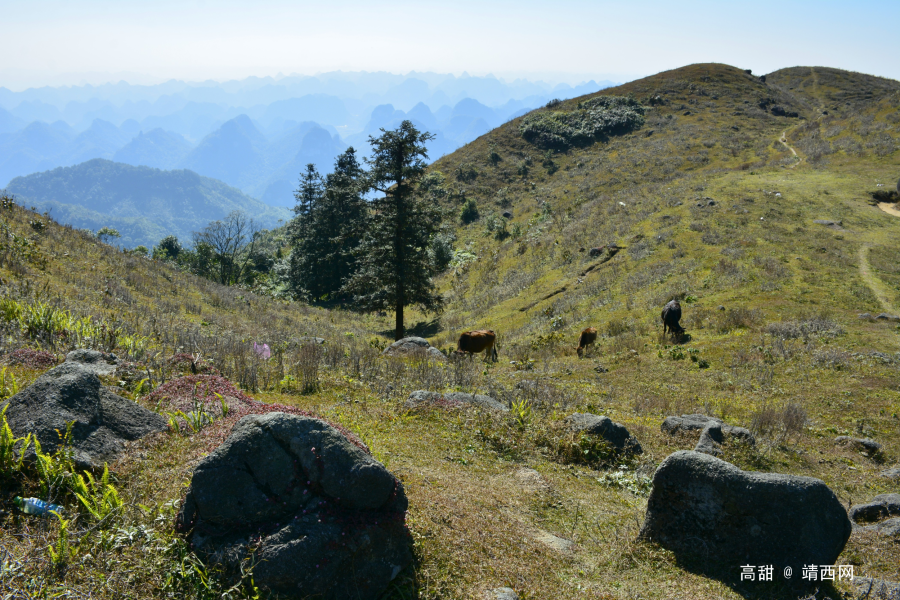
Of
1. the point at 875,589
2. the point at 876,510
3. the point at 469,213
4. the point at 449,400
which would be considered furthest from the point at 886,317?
the point at 469,213

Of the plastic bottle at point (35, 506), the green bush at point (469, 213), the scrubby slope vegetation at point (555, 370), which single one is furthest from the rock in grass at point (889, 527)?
the green bush at point (469, 213)

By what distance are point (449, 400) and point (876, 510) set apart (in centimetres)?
794

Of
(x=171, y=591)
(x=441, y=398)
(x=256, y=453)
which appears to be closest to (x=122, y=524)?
(x=171, y=591)

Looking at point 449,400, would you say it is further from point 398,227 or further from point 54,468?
point 398,227

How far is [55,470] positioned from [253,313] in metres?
20.4

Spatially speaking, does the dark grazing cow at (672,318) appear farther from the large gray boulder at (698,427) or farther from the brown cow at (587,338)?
the large gray boulder at (698,427)

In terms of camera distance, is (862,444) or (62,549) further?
(862,444)

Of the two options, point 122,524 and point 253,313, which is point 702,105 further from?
point 122,524

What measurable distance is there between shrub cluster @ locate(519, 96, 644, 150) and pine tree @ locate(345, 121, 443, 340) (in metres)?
56.6

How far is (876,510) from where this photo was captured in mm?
7820

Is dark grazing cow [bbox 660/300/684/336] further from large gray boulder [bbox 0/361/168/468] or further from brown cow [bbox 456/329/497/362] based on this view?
large gray boulder [bbox 0/361/168/468]

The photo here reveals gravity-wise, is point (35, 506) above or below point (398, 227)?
below

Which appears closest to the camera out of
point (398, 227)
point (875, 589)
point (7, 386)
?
point (875, 589)

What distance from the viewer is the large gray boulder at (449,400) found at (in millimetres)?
10953
